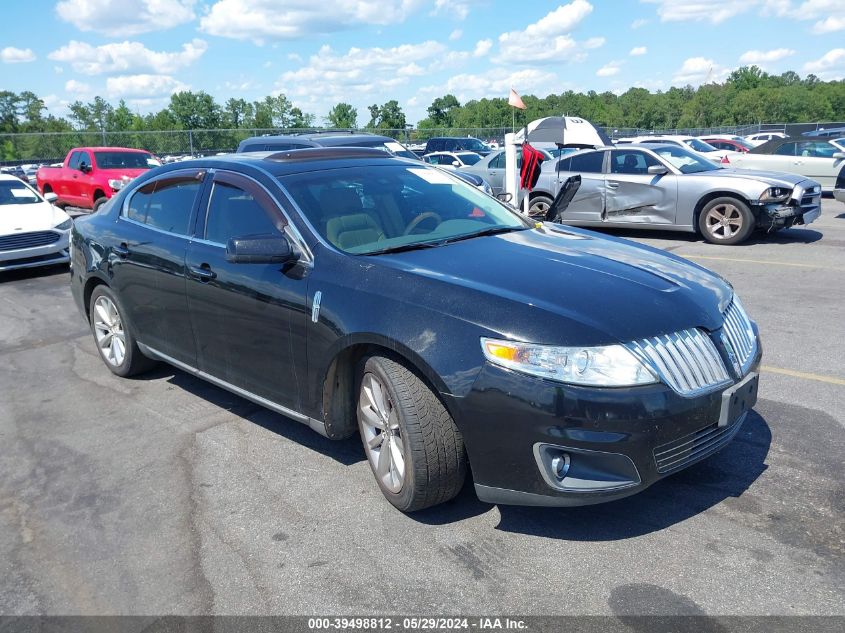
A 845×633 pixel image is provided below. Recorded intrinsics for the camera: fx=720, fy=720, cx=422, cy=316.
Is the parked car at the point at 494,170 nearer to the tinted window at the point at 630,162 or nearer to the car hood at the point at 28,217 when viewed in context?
the tinted window at the point at 630,162

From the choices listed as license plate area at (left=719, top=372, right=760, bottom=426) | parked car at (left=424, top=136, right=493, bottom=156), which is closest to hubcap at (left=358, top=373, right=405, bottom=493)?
license plate area at (left=719, top=372, right=760, bottom=426)

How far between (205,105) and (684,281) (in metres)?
75.4

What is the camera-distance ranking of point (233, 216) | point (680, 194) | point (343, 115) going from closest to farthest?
1. point (233, 216)
2. point (680, 194)
3. point (343, 115)

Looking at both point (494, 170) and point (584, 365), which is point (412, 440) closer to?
point (584, 365)

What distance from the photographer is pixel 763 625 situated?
103 inches

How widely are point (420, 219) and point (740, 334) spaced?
1.84 metres

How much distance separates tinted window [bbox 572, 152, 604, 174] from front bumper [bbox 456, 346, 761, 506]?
9897 mm

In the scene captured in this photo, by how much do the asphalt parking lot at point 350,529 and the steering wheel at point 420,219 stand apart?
4.42 feet

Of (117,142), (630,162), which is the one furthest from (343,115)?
(630,162)

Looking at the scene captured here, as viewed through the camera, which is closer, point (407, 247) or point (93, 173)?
point (407, 247)

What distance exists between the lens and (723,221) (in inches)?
435

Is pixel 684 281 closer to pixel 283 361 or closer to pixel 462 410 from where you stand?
pixel 462 410

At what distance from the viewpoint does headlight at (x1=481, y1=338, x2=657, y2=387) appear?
2881mm

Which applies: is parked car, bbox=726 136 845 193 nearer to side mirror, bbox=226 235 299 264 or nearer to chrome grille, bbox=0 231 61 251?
chrome grille, bbox=0 231 61 251
